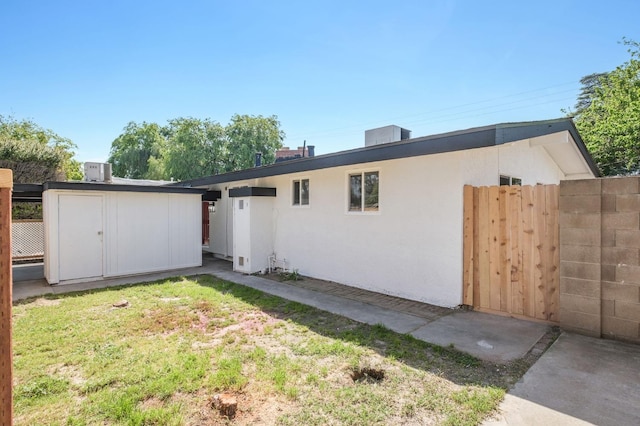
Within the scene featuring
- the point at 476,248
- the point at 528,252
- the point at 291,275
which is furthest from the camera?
the point at 291,275

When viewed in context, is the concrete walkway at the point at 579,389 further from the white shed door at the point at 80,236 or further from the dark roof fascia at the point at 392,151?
the white shed door at the point at 80,236

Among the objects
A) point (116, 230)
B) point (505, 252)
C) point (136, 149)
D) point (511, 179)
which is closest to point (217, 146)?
point (136, 149)

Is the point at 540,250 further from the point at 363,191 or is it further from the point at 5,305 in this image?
the point at 5,305

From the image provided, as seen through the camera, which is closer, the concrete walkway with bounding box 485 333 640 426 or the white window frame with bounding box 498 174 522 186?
the concrete walkway with bounding box 485 333 640 426

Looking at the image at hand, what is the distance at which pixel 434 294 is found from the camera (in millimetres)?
5938

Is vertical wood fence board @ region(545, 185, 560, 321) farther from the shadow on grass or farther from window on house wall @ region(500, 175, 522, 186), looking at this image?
window on house wall @ region(500, 175, 522, 186)

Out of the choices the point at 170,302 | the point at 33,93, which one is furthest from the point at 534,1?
the point at 33,93

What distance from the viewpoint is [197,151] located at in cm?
2603

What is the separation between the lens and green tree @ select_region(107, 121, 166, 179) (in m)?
34.1

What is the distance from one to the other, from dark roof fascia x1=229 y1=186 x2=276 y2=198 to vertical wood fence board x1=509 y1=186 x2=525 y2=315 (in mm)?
6164

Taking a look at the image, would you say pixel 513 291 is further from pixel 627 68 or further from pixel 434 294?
pixel 627 68

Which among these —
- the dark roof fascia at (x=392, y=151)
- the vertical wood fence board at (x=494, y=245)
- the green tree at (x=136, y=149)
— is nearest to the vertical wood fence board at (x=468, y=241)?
the vertical wood fence board at (x=494, y=245)

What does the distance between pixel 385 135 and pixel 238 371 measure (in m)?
6.42

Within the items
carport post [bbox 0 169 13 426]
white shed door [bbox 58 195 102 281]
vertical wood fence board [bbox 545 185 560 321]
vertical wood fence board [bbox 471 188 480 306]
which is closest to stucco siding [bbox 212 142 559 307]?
vertical wood fence board [bbox 471 188 480 306]
